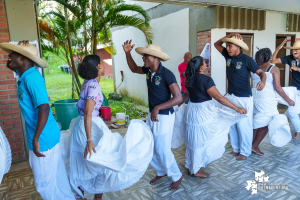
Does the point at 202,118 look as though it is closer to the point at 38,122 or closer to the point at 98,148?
the point at 98,148

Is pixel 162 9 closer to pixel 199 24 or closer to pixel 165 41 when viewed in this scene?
pixel 165 41

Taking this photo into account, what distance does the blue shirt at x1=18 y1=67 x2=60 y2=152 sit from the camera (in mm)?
2057

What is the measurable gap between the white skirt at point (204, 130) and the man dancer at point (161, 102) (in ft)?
1.30

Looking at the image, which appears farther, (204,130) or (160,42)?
(160,42)

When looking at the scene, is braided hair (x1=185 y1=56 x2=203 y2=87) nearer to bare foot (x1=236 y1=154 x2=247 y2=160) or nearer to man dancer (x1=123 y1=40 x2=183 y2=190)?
man dancer (x1=123 y1=40 x2=183 y2=190)

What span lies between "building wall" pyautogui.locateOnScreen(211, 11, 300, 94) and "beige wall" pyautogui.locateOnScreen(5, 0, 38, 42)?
3.86 metres

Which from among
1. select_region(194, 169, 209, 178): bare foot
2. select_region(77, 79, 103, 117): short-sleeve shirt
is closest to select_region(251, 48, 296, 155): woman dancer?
select_region(194, 169, 209, 178): bare foot

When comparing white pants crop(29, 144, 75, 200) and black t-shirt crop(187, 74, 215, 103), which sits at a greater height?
black t-shirt crop(187, 74, 215, 103)

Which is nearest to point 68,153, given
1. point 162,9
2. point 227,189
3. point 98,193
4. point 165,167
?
point 98,193

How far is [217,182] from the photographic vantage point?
3.20 metres

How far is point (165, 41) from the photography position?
7488 millimetres

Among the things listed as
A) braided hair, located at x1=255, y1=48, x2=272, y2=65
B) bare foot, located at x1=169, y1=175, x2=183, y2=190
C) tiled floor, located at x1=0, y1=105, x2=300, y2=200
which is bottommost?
tiled floor, located at x1=0, y1=105, x2=300, y2=200

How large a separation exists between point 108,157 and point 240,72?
2516 mm

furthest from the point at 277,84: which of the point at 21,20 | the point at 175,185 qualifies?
the point at 21,20
